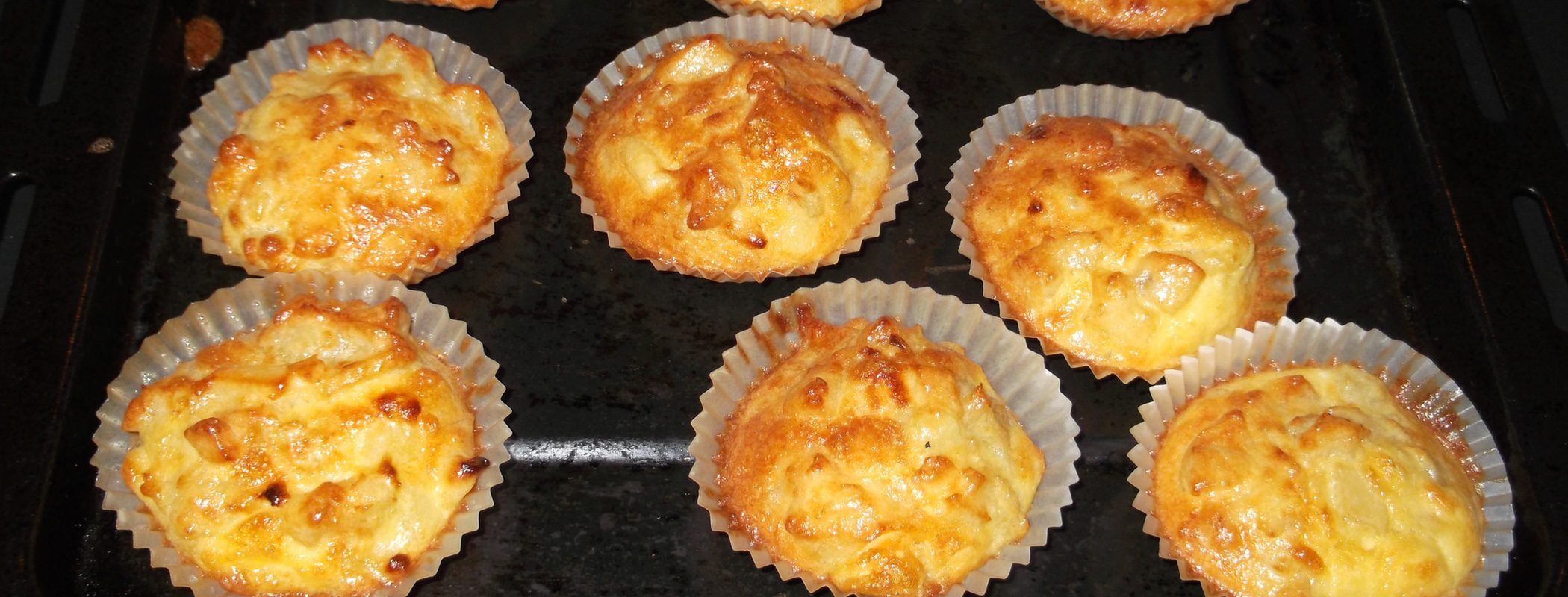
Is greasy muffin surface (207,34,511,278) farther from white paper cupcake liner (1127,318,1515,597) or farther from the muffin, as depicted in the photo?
white paper cupcake liner (1127,318,1515,597)

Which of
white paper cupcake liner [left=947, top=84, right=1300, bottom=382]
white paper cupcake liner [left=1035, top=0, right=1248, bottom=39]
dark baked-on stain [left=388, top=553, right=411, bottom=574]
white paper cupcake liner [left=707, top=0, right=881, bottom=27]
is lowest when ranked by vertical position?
dark baked-on stain [left=388, top=553, right=411, bottom=574]

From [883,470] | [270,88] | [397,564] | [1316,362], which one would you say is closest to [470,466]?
[397,564]

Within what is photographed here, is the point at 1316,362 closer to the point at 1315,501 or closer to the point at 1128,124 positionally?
the point at 1315,501

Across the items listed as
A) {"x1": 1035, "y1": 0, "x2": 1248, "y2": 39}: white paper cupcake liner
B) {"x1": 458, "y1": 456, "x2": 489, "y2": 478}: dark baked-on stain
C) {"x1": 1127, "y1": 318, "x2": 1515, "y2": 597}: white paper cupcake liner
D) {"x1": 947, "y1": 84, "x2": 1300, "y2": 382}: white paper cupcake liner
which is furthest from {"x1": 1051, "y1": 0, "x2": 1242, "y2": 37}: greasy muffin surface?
{"x1": 458, "y1": 456, "x2": 489, "y2": 478}: dark baked-on stain

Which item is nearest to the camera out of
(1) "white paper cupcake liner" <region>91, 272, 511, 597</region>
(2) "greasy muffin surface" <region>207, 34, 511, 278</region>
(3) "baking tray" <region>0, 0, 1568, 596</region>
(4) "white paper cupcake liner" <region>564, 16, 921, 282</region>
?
(1) "white paper cupcake liner" <region>91, 272, 511, 597</region>

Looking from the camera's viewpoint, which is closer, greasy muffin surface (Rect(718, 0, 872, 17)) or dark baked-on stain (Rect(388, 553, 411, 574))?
dark baked-on stain (Rect(388, 553, 411, 574))

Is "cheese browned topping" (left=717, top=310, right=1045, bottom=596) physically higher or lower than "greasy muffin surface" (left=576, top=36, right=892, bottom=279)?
lower
